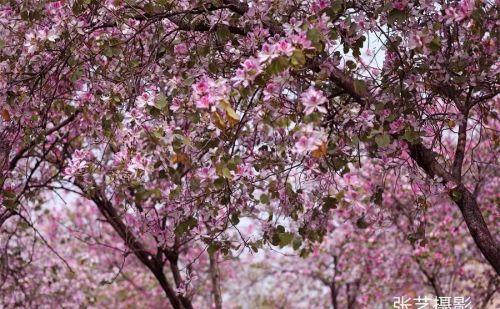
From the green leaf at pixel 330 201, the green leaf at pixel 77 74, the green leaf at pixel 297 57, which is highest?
the green leaf at pixel 77 74

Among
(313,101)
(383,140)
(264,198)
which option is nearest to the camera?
(313,101)

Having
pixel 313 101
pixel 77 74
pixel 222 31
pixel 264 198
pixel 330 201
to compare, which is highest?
pixel 222 31

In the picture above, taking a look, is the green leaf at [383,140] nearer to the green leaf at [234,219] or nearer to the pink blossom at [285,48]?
the pink blossom at [285,48]

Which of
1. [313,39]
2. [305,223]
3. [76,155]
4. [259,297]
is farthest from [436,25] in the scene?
[259,297]

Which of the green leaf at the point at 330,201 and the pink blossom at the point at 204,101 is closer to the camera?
the pink blossom at the point at 204,101

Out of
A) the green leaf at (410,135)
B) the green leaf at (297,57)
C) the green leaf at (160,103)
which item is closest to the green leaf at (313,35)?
the green leaf at (297,57)

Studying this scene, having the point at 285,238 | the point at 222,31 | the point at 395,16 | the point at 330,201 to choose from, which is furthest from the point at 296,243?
the point at 395,16

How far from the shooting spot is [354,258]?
1093 cm

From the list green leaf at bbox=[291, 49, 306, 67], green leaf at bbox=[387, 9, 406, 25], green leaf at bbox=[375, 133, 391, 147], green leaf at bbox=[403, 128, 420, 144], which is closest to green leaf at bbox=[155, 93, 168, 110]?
green leaf at bbox=[291, 49, 306, 67]

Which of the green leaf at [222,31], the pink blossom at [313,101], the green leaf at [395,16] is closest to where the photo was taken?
the pink blossom at [313,101]

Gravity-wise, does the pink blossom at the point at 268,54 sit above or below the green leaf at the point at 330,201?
above

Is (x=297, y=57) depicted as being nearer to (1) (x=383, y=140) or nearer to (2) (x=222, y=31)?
(1) (x=383, y=140)

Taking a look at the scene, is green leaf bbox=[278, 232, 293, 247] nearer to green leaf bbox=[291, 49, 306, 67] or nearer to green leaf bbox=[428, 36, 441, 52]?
green leaf bbox=[428, 36, 441, 52]

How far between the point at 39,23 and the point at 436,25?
232cm
